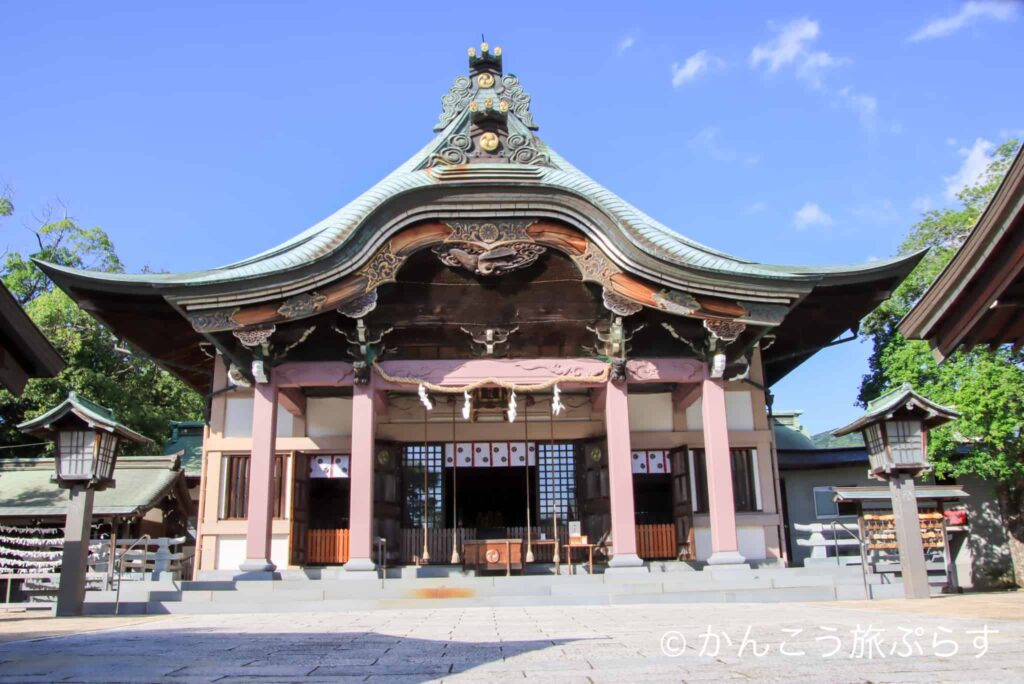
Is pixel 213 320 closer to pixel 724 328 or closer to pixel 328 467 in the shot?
pixel 328 467

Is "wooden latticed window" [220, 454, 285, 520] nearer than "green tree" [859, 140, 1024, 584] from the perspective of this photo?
Yes

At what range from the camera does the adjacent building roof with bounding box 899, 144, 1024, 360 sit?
5410mm

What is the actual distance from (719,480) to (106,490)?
16.4 metres

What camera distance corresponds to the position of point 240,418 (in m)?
16.1

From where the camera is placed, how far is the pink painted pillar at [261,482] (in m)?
13.2

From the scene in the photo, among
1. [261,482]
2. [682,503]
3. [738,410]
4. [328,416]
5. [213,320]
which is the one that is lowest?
[682,503]

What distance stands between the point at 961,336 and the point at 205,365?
52.0 feet

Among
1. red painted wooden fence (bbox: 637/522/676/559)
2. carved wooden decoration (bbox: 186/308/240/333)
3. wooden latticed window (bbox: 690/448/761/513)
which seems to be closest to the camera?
carved wooden decoration (bbox: 186/308/240/333)

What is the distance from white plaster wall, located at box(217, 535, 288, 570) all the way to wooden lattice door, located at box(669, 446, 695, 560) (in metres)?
8.06

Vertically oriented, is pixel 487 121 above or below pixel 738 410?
above

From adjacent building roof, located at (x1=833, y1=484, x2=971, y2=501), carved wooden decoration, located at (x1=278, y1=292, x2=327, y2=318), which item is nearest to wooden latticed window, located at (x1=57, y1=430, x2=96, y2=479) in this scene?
carved wooden decoration, located at (x1=278, y1=292, x2=327, y2=318)

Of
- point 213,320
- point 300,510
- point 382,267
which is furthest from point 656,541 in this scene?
point 213,320

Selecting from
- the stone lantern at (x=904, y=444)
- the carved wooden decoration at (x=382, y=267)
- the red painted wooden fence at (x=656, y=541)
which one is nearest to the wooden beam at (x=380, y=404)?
the carved wooden decoration at (x=382, y=267)

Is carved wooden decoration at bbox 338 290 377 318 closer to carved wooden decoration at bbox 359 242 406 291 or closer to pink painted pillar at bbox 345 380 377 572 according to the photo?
carved wooden decoration at bbox 359 242 406 291
